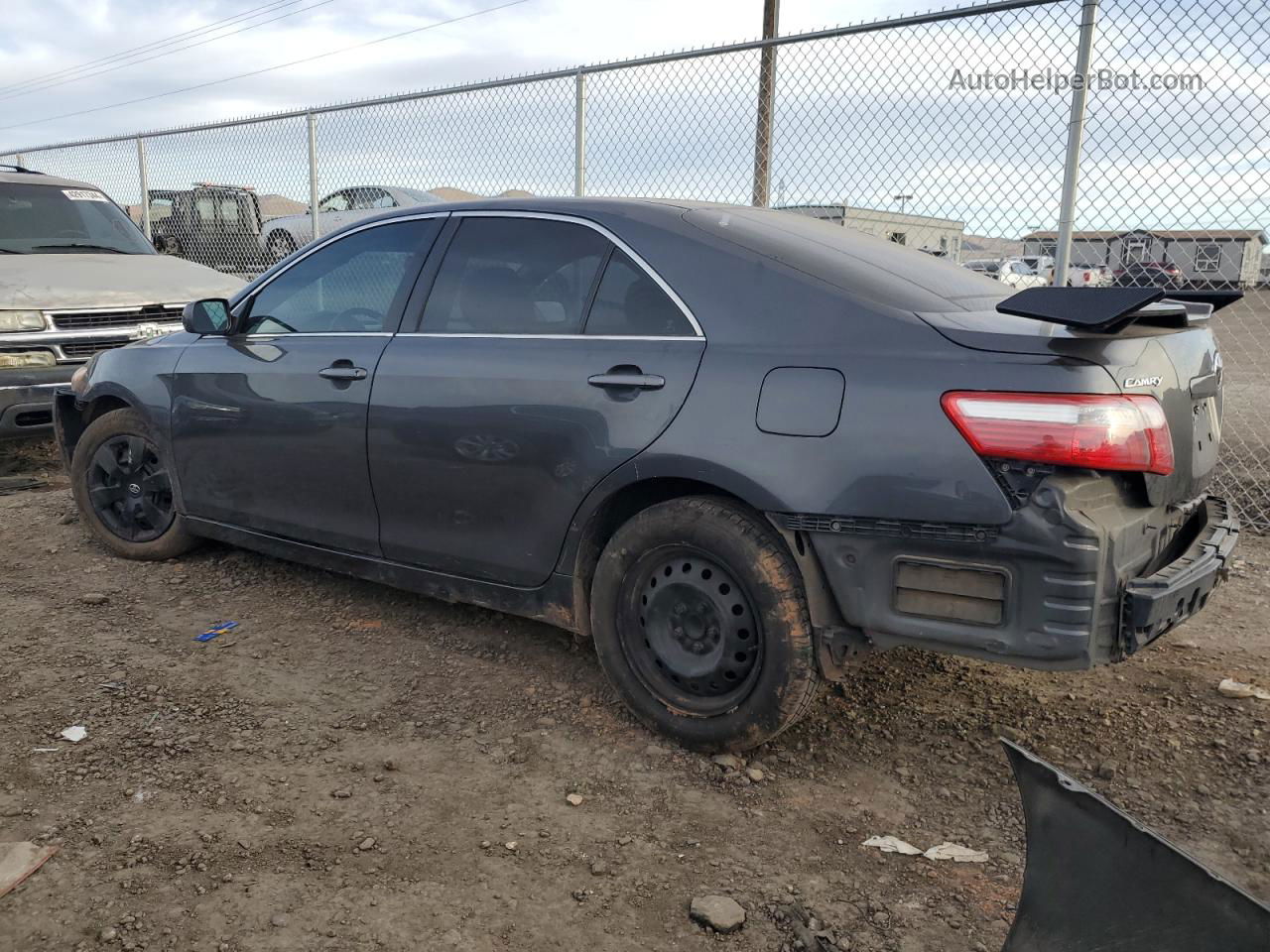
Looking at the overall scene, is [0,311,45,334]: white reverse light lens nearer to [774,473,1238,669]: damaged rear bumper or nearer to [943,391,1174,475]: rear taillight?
[774,473,1238,669]: damaged rear bumper

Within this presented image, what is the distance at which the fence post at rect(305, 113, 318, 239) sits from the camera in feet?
30.9

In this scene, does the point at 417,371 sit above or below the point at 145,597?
above

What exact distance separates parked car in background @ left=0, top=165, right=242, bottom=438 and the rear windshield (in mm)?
5178

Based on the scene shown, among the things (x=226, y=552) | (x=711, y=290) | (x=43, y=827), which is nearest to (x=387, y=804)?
(x=43, y=827)

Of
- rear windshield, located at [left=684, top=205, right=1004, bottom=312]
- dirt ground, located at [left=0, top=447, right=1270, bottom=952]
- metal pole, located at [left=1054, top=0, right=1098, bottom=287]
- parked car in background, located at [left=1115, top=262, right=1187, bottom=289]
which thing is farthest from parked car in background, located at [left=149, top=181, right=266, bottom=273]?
rear windshield, located at [left=684, top=205, right=1004, bottom=312]

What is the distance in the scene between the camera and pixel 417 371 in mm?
3645

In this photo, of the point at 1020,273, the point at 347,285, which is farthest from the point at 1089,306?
the point at 1020,273

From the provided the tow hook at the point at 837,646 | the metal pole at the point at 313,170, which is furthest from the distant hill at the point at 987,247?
the metal pole at the point at 313,170

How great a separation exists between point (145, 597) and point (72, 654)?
64 cm

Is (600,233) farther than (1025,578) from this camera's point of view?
Yes

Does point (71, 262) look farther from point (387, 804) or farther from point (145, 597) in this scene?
point (387, 804)

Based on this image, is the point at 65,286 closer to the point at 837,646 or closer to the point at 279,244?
the point at 279,244

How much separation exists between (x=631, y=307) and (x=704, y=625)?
100 centimetres

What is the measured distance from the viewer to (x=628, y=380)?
311cm
